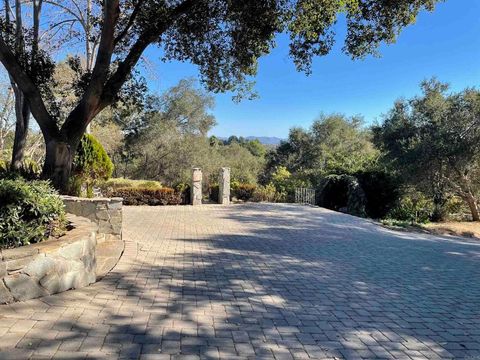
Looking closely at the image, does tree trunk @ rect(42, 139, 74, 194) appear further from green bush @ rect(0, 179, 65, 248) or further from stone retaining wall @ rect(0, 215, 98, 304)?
stone retaining wall @ rect(0, 215, 98, 304)

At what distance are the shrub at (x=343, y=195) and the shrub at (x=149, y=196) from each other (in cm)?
670

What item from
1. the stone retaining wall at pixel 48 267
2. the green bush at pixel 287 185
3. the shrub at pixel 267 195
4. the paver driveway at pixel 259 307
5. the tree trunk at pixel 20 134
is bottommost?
the paver driveway at pixel 259 307

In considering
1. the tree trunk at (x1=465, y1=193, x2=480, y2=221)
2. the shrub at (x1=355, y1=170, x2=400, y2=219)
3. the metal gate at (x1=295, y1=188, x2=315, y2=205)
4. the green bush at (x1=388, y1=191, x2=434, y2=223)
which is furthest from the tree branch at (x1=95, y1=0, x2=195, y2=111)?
the tree trunk at (x1=465, y1=193, x2=480, y2=221)

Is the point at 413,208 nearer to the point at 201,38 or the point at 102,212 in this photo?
the point at 201,38

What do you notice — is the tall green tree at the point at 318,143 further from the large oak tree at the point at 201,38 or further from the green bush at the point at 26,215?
the green bush at the point at 26,215

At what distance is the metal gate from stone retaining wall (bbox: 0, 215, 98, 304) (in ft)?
48.1

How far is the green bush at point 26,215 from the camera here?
3910mm

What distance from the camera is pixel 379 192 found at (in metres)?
18.9

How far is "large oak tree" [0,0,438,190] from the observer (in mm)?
6973

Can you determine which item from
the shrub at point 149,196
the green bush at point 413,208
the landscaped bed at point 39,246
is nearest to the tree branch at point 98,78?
the landscaped bed at point 39,246

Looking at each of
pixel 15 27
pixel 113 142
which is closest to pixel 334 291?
pixel 15 27

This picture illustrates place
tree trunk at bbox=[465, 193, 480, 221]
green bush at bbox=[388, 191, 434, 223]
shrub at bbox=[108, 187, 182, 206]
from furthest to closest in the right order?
tree trunk at bbox=[465, 193, 480, 221] → green bush at bbox=[388, 191, 434, 223] → shrub at bbox=[108, 187, 182, 206]

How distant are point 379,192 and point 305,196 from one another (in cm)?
349

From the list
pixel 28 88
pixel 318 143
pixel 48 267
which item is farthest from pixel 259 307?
pixel 318 143
